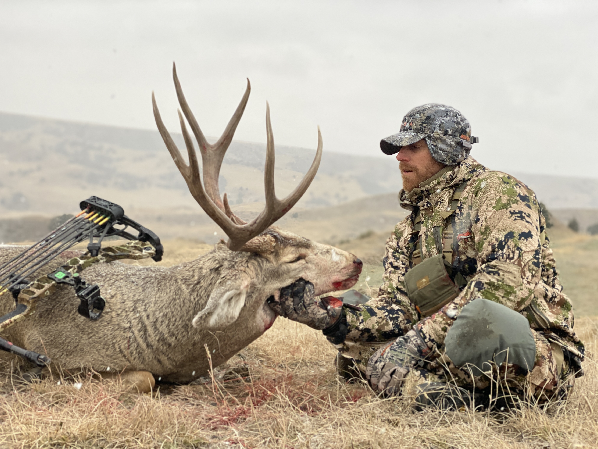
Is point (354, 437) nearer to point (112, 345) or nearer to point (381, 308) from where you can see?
point (381, 308)

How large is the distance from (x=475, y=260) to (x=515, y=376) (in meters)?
0.99

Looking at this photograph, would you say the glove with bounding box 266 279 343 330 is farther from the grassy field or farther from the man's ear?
the grassy field

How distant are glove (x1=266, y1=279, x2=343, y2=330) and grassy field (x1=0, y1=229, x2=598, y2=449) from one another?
22.2 inches

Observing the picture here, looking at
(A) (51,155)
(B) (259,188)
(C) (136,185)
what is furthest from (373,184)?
(B) (259,188)

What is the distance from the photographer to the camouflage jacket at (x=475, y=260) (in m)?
4.01

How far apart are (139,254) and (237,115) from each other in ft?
6.19

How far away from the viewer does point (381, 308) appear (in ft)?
16.6

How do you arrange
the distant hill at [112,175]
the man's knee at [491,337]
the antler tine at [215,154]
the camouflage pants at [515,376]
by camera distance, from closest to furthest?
the man's knee at [491,337]
the camouflage pants at [515,376]
the antler tine at [215,154]
the distant hill at [112,175]

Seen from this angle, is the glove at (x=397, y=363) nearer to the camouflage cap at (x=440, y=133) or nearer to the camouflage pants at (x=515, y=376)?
the camouflage pants at (x=515, y=376)

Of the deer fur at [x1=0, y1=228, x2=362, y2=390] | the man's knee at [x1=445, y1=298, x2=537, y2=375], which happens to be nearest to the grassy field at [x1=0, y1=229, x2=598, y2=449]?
the deer fur at [x1=0, y1=228, x2=362, y2=390]

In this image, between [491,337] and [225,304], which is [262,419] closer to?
[225,304]

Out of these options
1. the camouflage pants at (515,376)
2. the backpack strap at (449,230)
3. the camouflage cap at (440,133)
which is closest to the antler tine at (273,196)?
the camouflage cap at (440,133)

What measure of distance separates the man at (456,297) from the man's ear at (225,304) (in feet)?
1.57

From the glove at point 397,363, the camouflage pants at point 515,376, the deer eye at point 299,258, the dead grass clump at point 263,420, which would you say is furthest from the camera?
the deer eye at point 299,258
